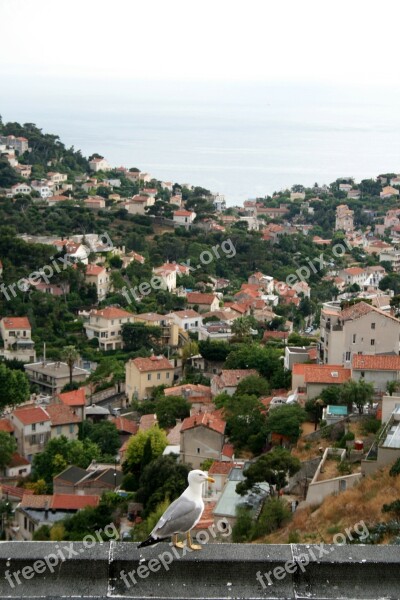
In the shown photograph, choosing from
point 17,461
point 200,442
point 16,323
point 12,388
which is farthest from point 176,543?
point 16,323

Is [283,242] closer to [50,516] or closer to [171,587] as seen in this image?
[50,516]

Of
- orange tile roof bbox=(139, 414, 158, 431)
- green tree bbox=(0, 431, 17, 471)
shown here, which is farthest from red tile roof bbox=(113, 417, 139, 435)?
green tree bbox=(0, 431, 17, 471)

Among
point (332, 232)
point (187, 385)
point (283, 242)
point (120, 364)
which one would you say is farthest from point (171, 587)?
point (332, 232)

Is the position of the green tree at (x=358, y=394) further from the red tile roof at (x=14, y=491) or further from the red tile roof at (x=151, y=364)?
the red tile roof at (x=151, y=364)

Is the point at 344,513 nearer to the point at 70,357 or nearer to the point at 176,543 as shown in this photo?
the point at 176,543

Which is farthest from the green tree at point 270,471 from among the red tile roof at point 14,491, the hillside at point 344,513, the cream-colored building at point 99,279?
the cream-colored building at point 99,279

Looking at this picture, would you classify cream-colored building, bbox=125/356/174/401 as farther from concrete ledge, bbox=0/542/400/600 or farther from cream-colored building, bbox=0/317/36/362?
concrete ledge, bbox=0/542/400/600
